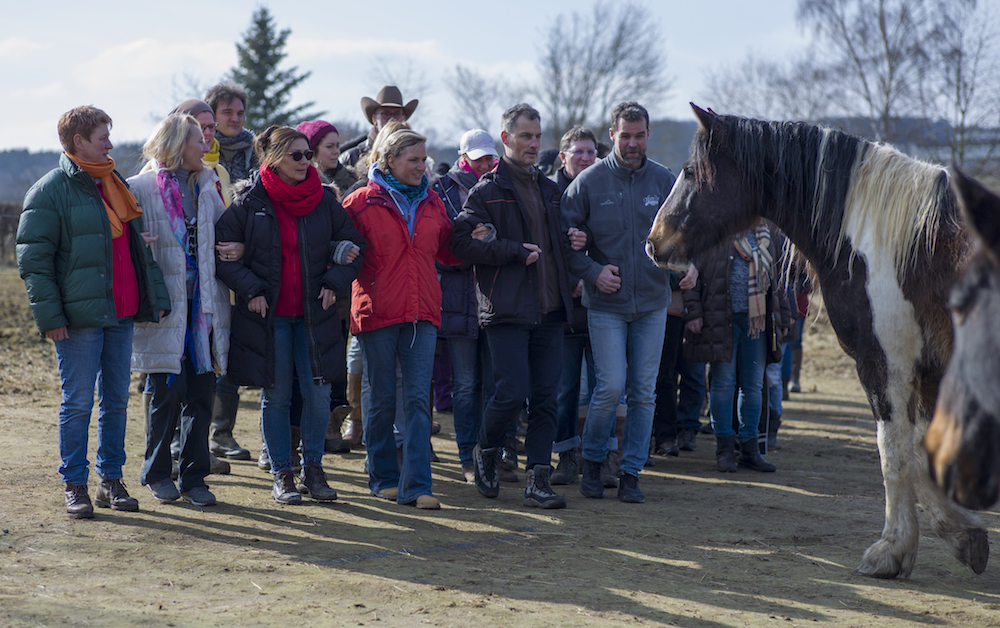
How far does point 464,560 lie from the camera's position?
170 inches

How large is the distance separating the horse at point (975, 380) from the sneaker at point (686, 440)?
6155mm

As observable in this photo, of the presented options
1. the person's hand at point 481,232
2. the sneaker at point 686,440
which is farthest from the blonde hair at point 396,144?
the sneaker at point 686,440

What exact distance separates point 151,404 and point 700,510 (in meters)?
3.52

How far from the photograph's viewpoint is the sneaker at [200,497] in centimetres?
514

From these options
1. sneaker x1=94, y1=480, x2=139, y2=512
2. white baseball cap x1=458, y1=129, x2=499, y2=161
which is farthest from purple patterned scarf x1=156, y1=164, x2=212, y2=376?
white baseball cap x1=458, y1=129, x2=499, y2=161

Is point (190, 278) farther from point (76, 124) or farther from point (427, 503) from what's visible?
point (427, 503)

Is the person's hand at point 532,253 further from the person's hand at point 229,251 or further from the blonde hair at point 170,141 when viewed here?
the blonde hair at point 170,141

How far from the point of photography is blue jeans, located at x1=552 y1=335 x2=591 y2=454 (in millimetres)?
6391

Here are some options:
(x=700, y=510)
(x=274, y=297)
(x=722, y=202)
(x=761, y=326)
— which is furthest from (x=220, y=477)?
(x=761, y=326)

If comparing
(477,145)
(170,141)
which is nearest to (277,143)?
(170,141)

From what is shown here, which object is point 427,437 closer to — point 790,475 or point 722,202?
point 722,202

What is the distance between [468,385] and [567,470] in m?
0.98

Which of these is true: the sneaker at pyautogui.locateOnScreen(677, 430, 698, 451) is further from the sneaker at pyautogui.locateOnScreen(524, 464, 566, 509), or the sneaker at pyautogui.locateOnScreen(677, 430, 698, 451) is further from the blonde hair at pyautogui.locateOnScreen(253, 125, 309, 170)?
the blonde hair at pyautogui.locateOnScreen(253, 125, 309, 170)

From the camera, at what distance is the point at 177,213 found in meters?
5.11
